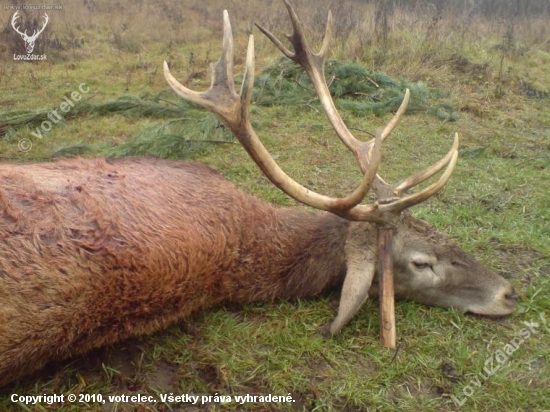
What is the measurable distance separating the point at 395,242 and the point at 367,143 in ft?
3.05

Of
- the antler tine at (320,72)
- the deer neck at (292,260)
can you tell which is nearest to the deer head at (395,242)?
the deer neck at (292,260)

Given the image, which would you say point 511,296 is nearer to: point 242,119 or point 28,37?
point 242,119

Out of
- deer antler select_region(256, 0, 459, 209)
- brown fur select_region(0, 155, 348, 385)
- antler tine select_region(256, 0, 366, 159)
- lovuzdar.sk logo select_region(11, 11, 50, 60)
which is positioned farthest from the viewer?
lovuzdar.sk logo select_region(11, 11, 50, 60)

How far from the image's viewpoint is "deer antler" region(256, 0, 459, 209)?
3.01 meters

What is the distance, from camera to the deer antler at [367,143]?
301cm

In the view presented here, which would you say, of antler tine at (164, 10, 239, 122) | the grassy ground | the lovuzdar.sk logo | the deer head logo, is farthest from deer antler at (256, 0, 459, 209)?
the deer head logo

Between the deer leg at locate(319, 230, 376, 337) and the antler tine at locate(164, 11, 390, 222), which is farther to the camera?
the deer leg at locate(319, 230, 376, 337)

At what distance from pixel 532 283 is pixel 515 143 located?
352cm

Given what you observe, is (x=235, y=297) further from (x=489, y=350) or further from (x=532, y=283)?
(x=532, y=283)

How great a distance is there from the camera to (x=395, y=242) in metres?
3.22

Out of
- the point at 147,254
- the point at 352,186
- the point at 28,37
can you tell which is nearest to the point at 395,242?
the point at 147,254

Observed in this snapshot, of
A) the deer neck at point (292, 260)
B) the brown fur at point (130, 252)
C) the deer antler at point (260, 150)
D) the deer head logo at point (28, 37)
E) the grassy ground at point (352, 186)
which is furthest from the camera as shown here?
the deer head logo at point (28, 37)

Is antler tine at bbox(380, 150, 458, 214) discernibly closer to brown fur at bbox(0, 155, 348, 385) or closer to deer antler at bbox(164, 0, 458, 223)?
deer antler at bbox(164, 0, 458, 223)

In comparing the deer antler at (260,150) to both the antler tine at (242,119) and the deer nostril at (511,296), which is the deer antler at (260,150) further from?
the deer nostril at (511,296)
